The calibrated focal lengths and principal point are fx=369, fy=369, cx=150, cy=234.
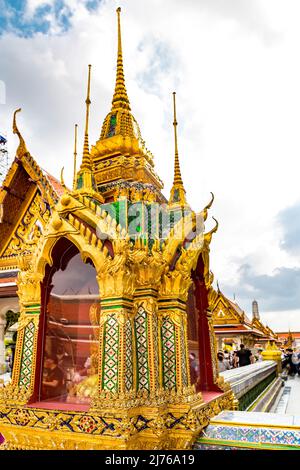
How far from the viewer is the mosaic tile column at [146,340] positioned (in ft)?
12.0

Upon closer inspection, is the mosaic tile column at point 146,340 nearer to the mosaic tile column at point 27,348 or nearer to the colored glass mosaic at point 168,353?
the colored glass mosaic at point 168,353

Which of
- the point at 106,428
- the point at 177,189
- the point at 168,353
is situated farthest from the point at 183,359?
the point at 177,189

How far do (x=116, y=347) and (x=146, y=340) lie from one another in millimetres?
366

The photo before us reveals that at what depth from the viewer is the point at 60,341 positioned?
4516 mm

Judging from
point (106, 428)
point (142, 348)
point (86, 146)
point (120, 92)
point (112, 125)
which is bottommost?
point (106, 428)

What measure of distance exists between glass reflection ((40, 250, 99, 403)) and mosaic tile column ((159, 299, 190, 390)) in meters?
0.84

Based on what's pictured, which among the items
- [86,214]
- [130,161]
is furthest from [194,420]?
[130,161]

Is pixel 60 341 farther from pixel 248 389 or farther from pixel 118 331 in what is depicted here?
pixel 248 389

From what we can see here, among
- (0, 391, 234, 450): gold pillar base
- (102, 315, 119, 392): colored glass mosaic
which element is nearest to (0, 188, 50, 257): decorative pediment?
(0, 391, 234, 450): gold pillar base

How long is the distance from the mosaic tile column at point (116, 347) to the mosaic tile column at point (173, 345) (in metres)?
0.39

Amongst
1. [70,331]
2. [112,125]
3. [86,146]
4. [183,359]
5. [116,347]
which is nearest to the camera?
[116,347]

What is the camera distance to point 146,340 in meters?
3.76

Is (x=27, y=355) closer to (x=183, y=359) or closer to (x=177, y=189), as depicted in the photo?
(x=183, y=359)

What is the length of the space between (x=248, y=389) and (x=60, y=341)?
5.35 m
